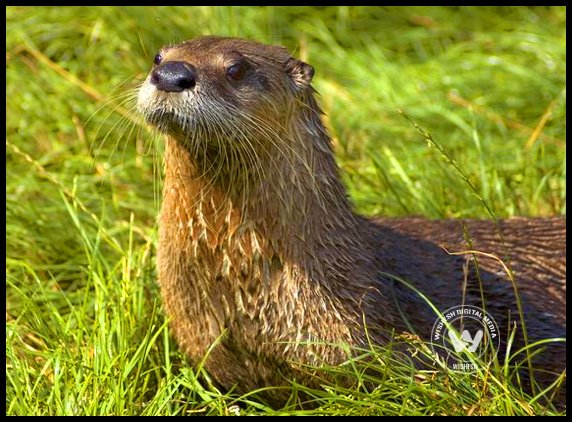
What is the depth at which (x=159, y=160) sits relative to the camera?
506cm

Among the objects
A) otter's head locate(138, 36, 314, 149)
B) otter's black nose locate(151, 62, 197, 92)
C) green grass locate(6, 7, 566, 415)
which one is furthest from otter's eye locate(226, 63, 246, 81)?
green grass locate(6, 7, 566, 415)

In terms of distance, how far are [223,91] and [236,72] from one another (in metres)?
0.10

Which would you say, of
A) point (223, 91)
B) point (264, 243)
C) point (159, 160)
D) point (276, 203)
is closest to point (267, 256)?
point (264, 243)

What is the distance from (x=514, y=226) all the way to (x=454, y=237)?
28 cm

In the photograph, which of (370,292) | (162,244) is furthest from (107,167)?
(370,292)

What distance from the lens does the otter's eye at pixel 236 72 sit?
354cm

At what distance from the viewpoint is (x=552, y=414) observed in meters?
3.45

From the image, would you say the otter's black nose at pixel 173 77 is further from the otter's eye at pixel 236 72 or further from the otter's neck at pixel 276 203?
the otter's neck at pixel 276 203

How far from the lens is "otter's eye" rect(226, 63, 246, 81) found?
3545mm

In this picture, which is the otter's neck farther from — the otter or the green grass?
the green grass

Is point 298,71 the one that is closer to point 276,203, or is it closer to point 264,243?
point 276,203

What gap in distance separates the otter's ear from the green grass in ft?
1.43
